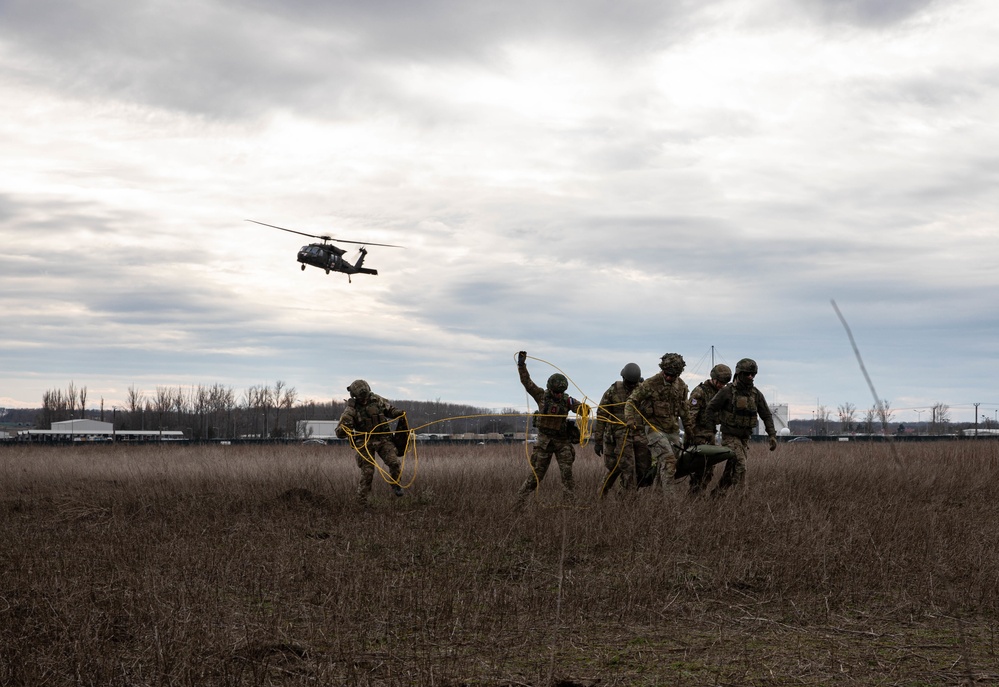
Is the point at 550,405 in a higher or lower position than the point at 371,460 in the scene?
higher

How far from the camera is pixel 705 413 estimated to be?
39.6 feet

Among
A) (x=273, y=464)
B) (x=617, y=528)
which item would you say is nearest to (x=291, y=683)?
(x=617, y=528)

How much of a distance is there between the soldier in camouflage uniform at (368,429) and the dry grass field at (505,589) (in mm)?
502

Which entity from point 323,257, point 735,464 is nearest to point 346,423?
point 735,464

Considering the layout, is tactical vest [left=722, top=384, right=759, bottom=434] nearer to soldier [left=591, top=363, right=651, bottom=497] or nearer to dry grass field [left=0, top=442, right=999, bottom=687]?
dry grass field [left=0, top=442, right=999, bottom=687]

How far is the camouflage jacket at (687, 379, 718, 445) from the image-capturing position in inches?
480

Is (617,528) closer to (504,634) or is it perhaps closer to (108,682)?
(504,634)

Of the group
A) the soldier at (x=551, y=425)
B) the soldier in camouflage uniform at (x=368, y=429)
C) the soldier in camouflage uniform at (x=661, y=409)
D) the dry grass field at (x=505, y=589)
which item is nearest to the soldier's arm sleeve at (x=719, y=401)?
the soldier in camouflage uniform at (x=661, y=409)

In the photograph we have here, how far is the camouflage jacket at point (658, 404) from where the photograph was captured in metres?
11.2

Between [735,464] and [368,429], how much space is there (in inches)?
195

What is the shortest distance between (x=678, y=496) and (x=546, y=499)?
6.16 feet

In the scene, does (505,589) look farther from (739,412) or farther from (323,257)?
(323,257)

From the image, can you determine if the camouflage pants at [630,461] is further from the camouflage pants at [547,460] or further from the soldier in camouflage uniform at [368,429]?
the soldier in camouflage uniform at [368,429]

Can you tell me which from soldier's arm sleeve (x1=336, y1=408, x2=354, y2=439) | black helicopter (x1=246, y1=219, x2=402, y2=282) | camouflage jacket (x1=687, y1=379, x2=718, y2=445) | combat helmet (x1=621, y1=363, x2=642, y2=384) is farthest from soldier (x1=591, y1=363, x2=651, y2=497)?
black helicopter (x1=246, y1=219, x2=402, y2=282)
